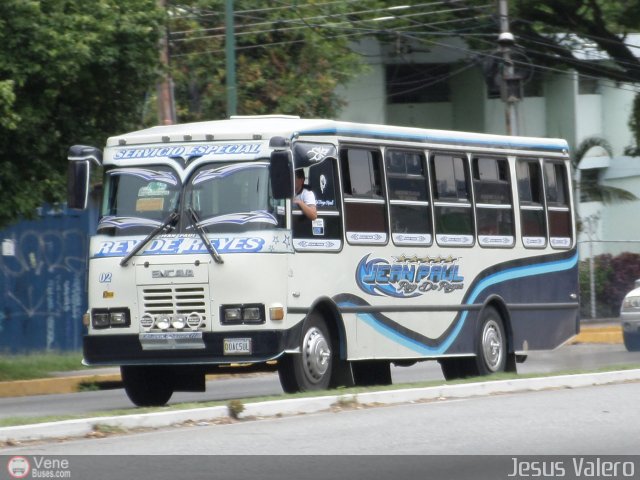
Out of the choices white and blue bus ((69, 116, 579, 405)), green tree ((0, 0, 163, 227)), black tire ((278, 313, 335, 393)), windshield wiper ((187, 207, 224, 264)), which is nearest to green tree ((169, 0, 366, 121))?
green tree ((0, 0, 163, 227))

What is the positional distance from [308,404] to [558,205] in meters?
7.22

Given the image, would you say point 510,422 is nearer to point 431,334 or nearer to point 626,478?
point 626,478

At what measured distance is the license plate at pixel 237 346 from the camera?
13.0 m

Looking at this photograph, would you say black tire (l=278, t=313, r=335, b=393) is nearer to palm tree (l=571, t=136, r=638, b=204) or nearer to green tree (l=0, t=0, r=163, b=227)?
green tree (l=0, t=0, r=163, b=227)

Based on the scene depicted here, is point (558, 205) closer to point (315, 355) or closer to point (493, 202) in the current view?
point (493, 202)

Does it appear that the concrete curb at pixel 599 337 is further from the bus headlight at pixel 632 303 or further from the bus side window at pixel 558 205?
the bus side window at pixel 558 205

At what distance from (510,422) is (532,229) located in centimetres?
676

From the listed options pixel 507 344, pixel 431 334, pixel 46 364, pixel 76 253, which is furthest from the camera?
pixel 76 253

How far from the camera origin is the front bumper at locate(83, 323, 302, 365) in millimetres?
12992

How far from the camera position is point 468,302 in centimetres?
1612

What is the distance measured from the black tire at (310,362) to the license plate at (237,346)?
0.46m

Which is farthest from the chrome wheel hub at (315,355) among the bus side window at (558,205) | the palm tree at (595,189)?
the palm tree at (595,189)

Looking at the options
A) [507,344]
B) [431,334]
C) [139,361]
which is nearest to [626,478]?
[139,361]

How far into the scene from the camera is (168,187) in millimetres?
13617
